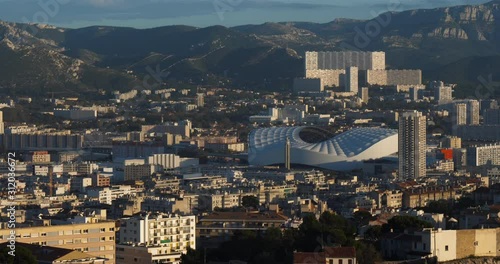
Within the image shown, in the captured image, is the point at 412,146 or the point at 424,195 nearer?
the point at 424,195

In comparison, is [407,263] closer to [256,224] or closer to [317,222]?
[317,222]

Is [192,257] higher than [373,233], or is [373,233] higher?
[373,233]

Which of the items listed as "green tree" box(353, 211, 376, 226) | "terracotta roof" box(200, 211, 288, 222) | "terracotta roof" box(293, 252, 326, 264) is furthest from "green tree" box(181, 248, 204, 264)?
"green tree" box(353, 211, 376, 226)

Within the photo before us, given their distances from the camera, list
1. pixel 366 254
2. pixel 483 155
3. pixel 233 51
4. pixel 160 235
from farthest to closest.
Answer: pixel 233 51 → pixel 483 155 → pixel 160 235 → pixel 366 254

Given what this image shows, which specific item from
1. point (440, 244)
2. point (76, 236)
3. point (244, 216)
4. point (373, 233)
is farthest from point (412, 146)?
point (76, 236)

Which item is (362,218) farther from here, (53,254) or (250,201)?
(53,254)

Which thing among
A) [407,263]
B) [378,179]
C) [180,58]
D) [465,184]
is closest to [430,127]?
[378,179]
